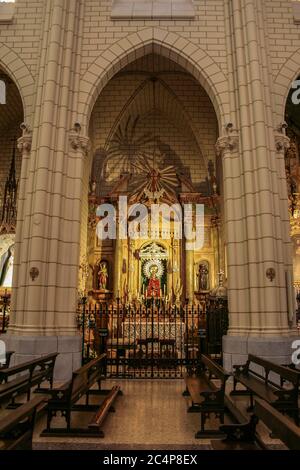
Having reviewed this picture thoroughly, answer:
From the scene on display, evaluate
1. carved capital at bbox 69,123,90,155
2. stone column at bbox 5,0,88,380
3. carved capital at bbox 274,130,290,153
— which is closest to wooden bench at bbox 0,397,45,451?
stone column at bbox 5,0,88,380

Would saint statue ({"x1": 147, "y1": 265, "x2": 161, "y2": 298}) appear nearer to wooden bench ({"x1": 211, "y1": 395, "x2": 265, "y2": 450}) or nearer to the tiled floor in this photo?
the tiled floor

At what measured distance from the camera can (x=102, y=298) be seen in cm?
1872

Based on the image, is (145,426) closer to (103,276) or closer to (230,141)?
(230,141)

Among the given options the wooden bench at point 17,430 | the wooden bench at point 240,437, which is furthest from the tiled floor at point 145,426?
the wooden bench at point 240,437

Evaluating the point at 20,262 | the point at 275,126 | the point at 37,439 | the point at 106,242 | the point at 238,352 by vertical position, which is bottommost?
the point at 37,439

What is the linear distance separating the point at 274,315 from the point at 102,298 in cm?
1144

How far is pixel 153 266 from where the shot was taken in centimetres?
1958

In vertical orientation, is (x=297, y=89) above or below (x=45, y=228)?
above

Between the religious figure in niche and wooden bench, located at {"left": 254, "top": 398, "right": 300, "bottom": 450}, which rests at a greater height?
the religious figure in niche

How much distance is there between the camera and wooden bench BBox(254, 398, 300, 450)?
2.74m

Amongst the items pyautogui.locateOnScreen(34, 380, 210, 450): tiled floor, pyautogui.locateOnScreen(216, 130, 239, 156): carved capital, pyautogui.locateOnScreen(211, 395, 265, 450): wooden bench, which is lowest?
pyautogui.locateOnScreen(34, 380, 210, 450): tiled floor

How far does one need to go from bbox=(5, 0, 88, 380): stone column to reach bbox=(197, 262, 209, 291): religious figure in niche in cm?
1040
